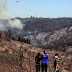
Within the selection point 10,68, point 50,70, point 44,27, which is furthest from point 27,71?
point 44,27

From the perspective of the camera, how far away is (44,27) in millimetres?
Answer: 195375

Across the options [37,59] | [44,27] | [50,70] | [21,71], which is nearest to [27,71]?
[21,71]

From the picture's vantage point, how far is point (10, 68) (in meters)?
12.1

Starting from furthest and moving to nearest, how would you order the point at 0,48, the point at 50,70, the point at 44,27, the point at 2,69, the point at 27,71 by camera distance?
the point at 44,27
the point at 0,48
the point at 50,70
the point at 27,71
the point at 2,69

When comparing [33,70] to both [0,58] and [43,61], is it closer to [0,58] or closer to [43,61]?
[0,58]

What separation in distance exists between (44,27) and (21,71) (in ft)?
605

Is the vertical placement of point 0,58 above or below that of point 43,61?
below

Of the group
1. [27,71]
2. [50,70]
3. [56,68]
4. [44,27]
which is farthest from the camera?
[44,27]

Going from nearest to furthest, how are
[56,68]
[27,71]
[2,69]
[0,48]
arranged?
1. [56,68]
2. [2,69]
3. [27,71]
4. [0,48]

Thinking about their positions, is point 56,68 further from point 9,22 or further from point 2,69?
point 9,22

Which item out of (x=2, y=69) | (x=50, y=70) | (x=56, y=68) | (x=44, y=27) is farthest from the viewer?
(x=44, y=27)

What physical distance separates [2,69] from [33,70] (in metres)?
3.09

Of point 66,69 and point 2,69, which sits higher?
point 2,69

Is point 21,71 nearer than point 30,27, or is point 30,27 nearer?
point 21,71
